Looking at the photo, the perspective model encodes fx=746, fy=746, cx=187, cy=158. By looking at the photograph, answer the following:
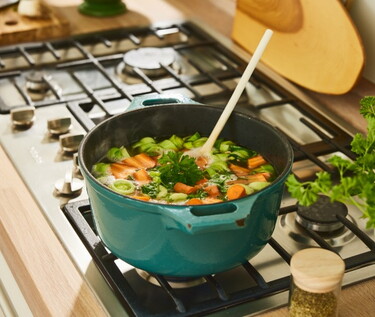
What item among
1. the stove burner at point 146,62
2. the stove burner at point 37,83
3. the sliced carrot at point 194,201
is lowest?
the stove burner at point 37,83

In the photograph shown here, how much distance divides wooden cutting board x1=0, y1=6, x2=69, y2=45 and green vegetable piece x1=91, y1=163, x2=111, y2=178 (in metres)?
0.80

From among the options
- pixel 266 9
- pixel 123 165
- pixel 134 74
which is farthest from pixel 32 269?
pixel 266 9

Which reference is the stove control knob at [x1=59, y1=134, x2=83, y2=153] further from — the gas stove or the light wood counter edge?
the light wood counter edge

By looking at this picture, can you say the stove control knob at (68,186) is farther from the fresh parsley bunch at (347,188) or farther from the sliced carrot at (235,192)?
the fresh parsley bunch at (347,188)

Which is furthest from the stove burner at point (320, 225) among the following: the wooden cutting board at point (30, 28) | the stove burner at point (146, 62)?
the wooden cutting board at point (30, 28)

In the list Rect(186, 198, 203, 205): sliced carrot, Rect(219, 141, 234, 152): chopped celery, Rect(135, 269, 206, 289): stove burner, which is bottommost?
Rect(135, 269, 206, 289): stove burner

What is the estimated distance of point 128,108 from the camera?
3.56 ft

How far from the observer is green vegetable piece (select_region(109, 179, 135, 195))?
0.98 m

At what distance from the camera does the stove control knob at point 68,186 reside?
45.4 inches

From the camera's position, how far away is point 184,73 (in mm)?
1645

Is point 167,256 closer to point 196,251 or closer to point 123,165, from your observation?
point 196,251

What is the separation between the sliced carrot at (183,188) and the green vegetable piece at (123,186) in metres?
0.06

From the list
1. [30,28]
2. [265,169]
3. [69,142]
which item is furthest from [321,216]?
[30,28]

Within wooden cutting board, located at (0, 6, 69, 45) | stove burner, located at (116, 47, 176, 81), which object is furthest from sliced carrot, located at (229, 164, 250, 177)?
wooden cutting board, located at (0, 6, 69, 45)
